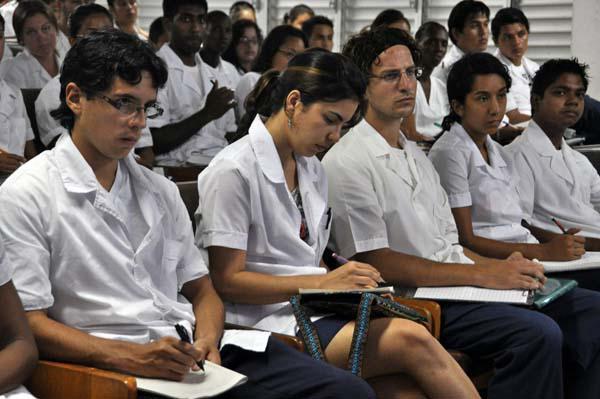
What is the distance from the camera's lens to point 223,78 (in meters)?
6.19

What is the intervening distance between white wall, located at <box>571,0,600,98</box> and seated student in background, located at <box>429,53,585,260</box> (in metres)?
4.04

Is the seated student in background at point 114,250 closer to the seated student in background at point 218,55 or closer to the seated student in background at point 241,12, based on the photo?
the seated student in background at point 218,55

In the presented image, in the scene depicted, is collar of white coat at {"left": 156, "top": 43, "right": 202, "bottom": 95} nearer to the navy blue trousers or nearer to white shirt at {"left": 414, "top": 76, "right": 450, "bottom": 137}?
white shirt at {"left": 414, "top": 76, "right": 450, "bottom": 137}

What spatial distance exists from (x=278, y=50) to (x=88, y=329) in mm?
3695

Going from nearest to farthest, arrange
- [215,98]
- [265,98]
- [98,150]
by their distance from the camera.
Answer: [98,150], [265,98], [215,98]

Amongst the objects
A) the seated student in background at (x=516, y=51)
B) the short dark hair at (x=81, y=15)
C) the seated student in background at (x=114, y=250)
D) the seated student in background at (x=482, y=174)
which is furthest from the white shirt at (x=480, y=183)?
the seated student in background at (x=516, y=51)

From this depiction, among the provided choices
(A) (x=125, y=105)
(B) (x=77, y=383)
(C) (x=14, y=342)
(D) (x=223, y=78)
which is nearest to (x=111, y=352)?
(B) (x=77, y=383)

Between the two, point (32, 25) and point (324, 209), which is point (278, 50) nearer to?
point (32, 25)

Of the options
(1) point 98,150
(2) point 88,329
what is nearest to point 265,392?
(2) point 88,329

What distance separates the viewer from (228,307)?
9.09ft

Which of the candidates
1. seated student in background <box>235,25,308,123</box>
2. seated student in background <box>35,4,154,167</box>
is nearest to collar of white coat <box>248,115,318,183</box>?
seated student in background <box>35,4,154,167</box>

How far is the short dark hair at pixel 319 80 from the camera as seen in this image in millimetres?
2797

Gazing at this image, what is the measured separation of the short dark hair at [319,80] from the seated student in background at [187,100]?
245cm

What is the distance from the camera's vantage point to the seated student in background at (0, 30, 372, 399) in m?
2.12
